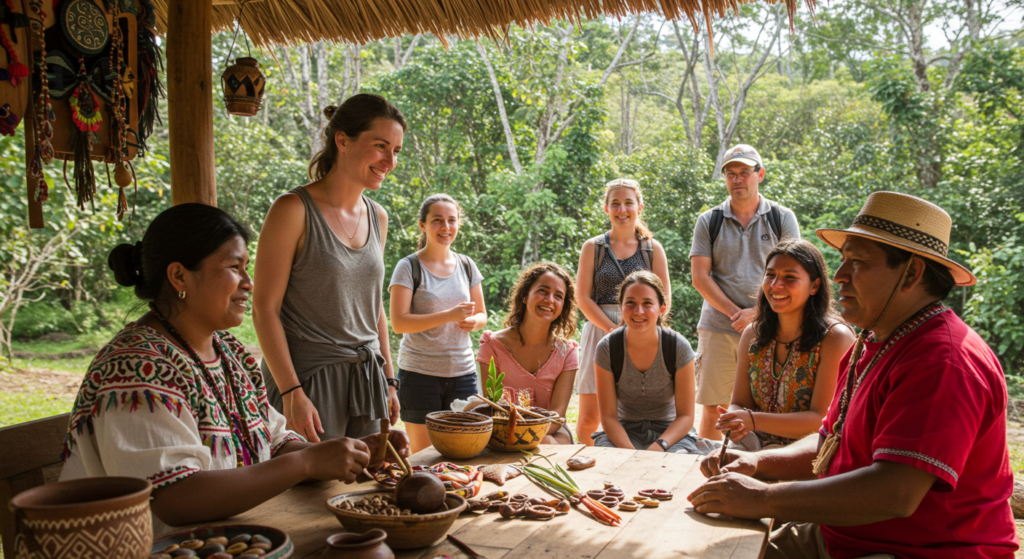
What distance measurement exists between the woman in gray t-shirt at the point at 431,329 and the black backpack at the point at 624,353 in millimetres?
838

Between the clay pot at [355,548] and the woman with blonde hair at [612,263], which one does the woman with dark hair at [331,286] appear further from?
the woman with blonde hair at [612,263]

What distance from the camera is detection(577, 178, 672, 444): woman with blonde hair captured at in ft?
14.3

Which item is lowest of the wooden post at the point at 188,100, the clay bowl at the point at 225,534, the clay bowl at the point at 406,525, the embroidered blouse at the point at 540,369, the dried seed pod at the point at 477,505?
the embroidered blouse at the point at 540,369

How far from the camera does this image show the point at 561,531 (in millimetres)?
1770

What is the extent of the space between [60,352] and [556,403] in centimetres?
1012

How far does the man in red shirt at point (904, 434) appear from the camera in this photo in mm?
1744

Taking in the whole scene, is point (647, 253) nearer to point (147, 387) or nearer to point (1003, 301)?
point (147, 387)

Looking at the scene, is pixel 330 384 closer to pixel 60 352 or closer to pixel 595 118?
pixel 595 118

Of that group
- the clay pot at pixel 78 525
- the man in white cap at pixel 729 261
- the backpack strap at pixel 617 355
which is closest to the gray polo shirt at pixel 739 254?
the man in white cap at pixel 729 261

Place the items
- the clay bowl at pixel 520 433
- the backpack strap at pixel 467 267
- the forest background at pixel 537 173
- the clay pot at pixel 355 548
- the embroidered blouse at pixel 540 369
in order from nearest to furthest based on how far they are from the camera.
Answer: the clay pot at pixel 355 548, the clay bowl at pixel 520 433, the embroidered blouse at pixel 540 369, the backpack strap at pixel 467 267, the forest background at pixel 537 173

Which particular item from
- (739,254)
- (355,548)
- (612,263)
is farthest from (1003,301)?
(355,548)

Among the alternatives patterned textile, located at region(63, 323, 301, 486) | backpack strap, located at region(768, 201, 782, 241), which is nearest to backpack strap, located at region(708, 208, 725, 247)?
backpack strap, located at region(768, 201, 782, 241)

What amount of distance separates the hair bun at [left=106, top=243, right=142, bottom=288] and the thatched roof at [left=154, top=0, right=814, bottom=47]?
2.04 meters

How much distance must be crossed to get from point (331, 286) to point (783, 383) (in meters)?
2.01
